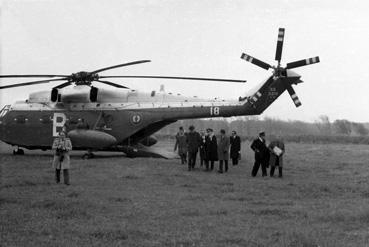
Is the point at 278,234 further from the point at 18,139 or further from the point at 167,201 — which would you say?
the point at 18,139

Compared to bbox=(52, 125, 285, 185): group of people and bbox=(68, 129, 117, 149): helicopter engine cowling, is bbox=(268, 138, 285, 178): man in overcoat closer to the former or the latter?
bbox=(52, 125, 285, 185): group of people

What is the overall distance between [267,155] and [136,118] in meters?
8.54

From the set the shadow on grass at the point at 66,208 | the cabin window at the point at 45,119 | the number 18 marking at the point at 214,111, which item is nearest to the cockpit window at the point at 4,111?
the cabin window at the point at 45,119

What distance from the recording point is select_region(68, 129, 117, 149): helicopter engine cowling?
24297 millimetres

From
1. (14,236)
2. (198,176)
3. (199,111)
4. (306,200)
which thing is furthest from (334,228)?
(199,111)

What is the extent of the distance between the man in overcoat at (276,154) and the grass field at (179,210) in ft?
2.32

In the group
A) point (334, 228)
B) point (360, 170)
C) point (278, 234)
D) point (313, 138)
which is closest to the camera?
point (278, 234)

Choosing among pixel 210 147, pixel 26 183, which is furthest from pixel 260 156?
pixel 26 183

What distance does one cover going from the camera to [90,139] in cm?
2428

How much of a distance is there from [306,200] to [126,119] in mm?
14229

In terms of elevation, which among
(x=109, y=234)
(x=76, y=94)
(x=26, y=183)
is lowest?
(x=109, y=234)

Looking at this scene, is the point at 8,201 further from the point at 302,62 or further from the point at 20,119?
the point at 20,119

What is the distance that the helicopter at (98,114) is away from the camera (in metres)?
24.2

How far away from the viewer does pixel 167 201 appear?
1174cm
